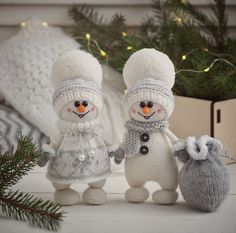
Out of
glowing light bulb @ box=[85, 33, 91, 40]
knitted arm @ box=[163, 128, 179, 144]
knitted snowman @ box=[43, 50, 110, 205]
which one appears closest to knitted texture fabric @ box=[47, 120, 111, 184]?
knitted snowman @ box=[43, 50, 110, 205]

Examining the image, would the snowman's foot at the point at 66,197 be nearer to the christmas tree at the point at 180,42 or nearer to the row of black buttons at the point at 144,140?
the row of black buttons at the point at 144,140

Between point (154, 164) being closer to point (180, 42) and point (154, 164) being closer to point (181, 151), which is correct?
point (181, 151)

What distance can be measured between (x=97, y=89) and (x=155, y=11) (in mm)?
651

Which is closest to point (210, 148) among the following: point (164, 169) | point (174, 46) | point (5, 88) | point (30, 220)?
point (164, 169)

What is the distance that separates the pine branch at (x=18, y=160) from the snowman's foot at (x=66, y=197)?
10cm

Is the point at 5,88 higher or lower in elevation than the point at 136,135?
higher

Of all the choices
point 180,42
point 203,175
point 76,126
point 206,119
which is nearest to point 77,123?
point 76,126

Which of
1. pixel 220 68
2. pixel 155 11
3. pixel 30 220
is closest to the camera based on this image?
pixel 30 220

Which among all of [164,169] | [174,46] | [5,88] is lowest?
[164,169]

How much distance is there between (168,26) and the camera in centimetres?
122

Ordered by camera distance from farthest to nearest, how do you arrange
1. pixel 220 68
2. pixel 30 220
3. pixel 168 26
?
pixel 168 26 → pixel 220 68 → pixel 30 220

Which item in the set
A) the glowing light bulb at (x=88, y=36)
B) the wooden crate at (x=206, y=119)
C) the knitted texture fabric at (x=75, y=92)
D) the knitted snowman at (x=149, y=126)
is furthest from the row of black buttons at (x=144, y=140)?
the glowing light bulb at (x=88, y=36)

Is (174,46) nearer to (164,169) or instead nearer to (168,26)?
(168,26)

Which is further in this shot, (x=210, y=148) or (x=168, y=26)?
(x=168, y=26)
